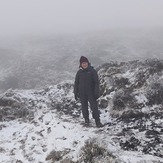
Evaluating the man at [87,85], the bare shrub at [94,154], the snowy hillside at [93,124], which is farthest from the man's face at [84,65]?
the bare shrub at [94,154]

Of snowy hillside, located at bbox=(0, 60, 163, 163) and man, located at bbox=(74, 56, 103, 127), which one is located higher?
man, located at bbox=(74, 56, 103, 127)

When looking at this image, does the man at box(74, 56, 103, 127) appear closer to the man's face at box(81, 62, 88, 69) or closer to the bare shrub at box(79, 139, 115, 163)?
the man's face at box(81, 62, 88, 69)

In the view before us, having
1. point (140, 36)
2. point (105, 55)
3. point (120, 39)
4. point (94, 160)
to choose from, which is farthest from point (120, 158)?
point (140, 36)

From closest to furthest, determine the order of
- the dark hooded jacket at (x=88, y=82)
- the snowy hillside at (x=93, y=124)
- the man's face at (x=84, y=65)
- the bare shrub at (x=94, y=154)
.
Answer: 1. the bare shrub at (x=94, y=154)
2. the snowy hillside at (x=93, y=124)
3. the man's face at (x=84, y=65)
4. the dark hooded jacket at (x=88, y=82)

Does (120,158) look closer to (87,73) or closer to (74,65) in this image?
(87,73)

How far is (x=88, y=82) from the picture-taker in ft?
47.3

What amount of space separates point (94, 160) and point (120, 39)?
58.4m

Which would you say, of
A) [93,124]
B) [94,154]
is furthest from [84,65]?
[94,154]

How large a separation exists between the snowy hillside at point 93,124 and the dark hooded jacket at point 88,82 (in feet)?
4.89

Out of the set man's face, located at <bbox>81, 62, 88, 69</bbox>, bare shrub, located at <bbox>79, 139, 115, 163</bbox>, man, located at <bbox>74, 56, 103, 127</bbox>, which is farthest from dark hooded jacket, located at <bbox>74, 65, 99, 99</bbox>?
bare shrub, located at <bbox>79, 139, 115, 163</bbox>

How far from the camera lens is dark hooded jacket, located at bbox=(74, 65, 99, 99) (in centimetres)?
1430

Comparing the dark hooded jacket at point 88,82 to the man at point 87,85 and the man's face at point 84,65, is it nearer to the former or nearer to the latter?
the man at point 87,85

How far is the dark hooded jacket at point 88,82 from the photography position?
14.3 m

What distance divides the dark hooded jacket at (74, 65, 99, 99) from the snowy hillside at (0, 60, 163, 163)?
4.89 ft
